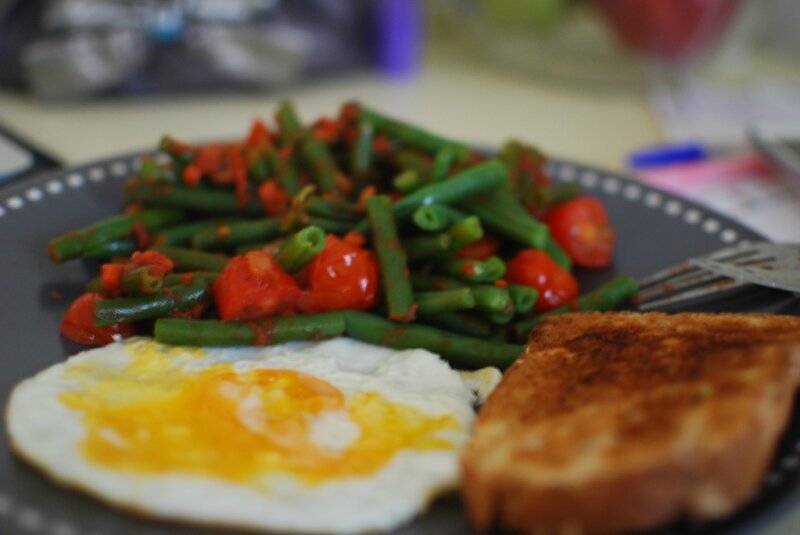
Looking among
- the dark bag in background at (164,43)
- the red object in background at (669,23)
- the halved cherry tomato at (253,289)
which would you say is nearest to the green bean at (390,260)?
the halved cherry tomato at (253,289)

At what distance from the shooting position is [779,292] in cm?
257

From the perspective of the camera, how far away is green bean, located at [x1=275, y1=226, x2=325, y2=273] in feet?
7.92

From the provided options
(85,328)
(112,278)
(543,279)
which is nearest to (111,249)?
(112,278)

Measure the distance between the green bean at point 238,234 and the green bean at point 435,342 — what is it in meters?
0.47

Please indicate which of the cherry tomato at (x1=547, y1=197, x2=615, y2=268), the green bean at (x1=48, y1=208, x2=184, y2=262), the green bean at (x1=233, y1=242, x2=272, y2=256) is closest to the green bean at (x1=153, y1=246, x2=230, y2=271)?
the green bean at (x1=233, y1=242, x2=272, y2=256)

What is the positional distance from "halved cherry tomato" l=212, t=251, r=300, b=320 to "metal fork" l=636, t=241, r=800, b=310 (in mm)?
A: 1049

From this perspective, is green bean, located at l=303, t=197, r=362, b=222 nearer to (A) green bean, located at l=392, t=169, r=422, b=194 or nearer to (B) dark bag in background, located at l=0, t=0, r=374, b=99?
(A) green bean, located at l=392, t=169, r=422, b=194

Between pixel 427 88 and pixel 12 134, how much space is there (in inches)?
95.3

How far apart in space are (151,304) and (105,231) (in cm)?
44

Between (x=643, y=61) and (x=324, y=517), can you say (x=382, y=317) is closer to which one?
(x=324, y=517)

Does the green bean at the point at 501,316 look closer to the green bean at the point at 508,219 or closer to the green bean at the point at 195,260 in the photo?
the green bean at the point at 508,219

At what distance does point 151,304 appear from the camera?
2.35m

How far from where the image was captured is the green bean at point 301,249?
2.41 meters

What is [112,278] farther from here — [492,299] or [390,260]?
[492,299]
